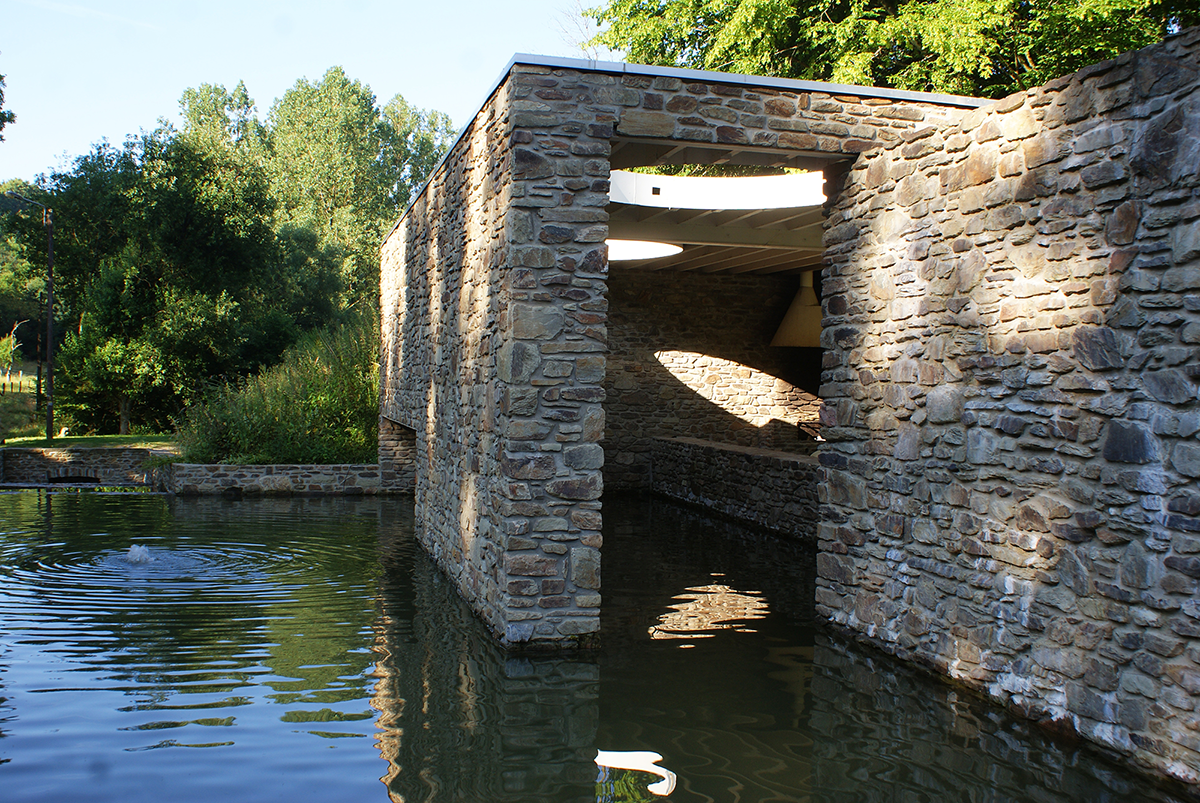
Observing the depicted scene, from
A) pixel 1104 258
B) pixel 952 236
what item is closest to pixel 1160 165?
pixel 1104 258

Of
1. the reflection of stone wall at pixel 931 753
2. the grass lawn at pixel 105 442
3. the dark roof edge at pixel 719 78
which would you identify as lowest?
the reflection of stone wall at pixel 931 753

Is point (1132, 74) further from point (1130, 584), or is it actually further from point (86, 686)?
point (86, 686)

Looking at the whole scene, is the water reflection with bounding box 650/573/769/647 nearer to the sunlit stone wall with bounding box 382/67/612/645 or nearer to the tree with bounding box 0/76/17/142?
the sunlit stone wall with bounding box 382/67/612/645

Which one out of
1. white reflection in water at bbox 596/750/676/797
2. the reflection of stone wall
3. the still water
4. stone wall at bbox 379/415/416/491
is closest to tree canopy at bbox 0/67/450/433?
stone wall at bbox 379/415/416/491

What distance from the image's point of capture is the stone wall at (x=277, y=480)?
13094mm

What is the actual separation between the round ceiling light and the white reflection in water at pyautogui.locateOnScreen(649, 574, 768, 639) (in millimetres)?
5268

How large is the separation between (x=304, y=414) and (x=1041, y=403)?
40.0 feet

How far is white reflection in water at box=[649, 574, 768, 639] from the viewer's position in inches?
246

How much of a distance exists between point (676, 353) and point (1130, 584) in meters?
10.4

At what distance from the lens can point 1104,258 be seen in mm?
4188

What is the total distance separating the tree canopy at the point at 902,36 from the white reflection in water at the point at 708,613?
822 cm

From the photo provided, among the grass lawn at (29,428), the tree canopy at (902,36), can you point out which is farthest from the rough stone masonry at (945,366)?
the grass lawn at (29,428)

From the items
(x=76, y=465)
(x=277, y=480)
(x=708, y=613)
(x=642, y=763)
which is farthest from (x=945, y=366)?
(x=76, y=465)

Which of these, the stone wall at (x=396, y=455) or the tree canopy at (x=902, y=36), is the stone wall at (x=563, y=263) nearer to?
the tree canopy at (x=902, y=36)
